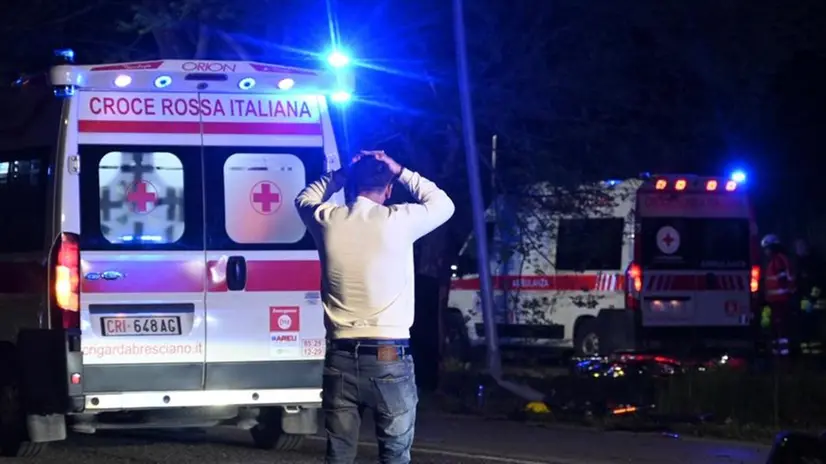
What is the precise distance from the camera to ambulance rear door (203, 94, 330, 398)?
30.8 feet

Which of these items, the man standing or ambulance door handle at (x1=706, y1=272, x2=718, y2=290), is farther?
ambulance door handle at (x1=706, y1=272, x2=718, y2=290)

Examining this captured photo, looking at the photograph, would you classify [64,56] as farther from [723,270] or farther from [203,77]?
[723,270]

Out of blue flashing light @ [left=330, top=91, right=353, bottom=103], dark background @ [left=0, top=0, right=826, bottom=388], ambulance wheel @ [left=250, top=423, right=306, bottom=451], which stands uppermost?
dark background @ [left=0, top=0, right=826, bottom=388]

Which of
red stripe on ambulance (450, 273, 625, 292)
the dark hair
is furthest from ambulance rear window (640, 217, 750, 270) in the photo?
the dark hair

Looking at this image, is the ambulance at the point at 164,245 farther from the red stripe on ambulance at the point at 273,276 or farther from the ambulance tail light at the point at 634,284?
the ambulance tail light at the point at 634,284

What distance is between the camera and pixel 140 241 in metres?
9.22

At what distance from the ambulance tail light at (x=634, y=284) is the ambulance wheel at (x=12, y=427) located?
8.77 m

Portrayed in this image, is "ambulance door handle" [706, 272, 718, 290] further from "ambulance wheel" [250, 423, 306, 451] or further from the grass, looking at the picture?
"ambulance wheel" [250, 423, 306, 451]

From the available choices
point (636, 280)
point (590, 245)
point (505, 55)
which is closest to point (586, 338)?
point (590, 245)

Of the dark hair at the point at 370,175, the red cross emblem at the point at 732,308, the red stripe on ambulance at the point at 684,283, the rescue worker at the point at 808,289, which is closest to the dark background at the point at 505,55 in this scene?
the red stripe on ambulance at the point at 684,283

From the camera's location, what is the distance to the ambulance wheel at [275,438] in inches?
420

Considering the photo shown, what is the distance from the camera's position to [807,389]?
40.4 ft

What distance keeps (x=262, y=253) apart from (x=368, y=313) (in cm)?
336

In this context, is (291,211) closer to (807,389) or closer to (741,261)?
(807,389)
